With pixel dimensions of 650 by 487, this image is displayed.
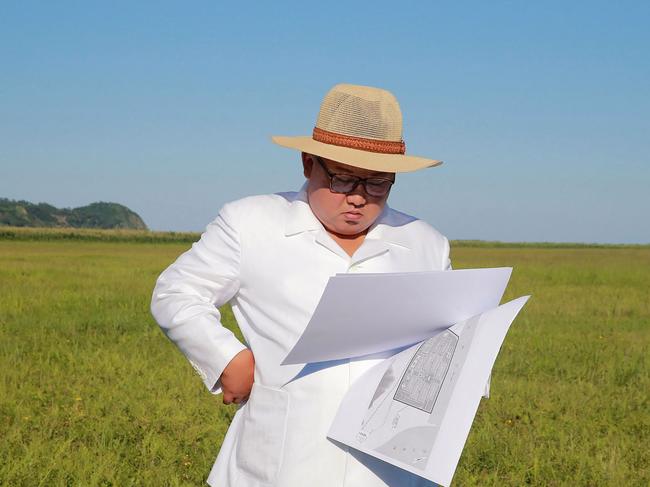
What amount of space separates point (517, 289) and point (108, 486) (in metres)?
14.7

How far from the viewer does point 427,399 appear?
2.23 meters

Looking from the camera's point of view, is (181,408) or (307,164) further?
(181,408)

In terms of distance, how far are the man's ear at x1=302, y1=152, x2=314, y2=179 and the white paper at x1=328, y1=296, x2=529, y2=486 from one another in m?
0.53

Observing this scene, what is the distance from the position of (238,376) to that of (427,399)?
45 centimetres

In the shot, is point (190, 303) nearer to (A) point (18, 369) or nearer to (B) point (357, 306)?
(B) point (357, 306)

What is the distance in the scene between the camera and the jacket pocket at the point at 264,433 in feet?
7.80

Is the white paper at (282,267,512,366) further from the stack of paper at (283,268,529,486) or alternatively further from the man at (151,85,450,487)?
the man at (151,85,450,487)

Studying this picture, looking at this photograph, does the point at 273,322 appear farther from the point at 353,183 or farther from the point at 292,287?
the point at 353,183

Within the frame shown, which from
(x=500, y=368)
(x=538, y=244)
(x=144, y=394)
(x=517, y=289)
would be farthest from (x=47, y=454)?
(x=538, y=244)

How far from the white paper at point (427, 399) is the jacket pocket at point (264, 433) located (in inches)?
5.0

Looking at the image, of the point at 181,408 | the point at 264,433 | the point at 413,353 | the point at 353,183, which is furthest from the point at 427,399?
the point at 181,408

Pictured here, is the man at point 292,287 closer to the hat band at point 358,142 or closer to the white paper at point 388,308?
the hat band at point 358,142

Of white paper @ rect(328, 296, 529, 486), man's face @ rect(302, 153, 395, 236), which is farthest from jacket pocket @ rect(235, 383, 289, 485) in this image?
man's face @ rect(302, 153, 395, 236)

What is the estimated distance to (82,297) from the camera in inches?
558
